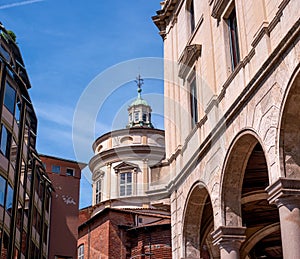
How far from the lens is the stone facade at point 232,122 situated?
37.5ft

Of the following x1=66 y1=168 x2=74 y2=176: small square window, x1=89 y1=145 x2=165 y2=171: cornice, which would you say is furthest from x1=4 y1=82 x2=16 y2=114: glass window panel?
x1=89 y1=145 x2=165 y2=171: cornice

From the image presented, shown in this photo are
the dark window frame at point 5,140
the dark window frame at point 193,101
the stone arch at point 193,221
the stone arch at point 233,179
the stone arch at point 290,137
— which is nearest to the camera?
the stone arch at point 290,137

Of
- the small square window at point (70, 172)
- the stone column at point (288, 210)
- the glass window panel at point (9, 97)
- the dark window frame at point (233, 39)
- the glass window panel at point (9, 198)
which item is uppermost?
the small square window at point (70, 172)

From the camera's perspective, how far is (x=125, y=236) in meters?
38.2

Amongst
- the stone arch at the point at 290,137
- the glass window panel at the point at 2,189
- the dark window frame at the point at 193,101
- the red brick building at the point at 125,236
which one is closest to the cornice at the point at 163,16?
the dark window frame at the point at 193,101

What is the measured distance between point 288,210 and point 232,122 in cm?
368

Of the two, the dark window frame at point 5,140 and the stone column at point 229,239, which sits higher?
the dark window frame at point 5,140

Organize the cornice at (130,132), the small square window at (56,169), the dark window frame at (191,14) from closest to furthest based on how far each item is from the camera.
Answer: the dark window frame at (191,14) < the small square window at (56,169) < the cornice at (130,132)

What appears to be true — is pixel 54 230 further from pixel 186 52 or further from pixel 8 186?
pixel 186 52

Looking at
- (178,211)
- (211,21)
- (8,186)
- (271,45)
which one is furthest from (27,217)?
(271,45)

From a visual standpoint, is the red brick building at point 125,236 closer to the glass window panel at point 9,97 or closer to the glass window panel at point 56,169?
the glass window panel at point 56,169

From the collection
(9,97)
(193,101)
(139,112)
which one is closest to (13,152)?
(9,97)

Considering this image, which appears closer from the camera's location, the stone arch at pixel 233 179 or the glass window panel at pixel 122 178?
the stone arch at pixel 233 179

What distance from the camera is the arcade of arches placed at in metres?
11.1
